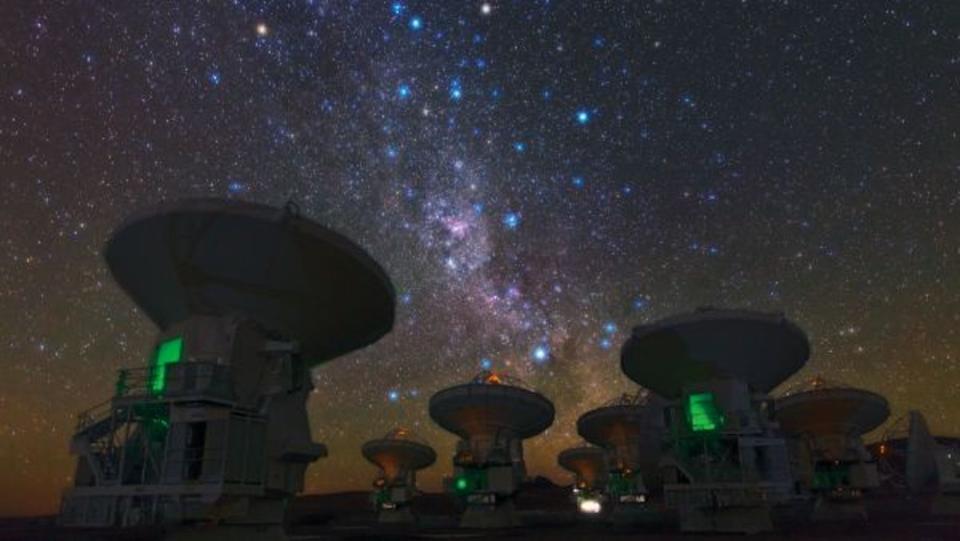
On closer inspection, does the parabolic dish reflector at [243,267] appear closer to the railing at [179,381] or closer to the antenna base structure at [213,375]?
the antenna base structure at [213,375]

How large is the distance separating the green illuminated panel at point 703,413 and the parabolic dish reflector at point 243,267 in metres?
15.2

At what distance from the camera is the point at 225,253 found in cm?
2527

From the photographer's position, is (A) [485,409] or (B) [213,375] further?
(A) [485,409]

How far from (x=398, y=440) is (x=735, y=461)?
3440cm

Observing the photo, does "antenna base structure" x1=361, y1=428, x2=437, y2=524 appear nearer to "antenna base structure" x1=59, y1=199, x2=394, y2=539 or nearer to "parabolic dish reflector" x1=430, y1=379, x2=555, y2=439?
"parabolic dish reflector" x1=430, y1=379, x2=555, y2=439

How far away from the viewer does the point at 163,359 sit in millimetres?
26391

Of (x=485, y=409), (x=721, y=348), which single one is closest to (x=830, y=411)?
(x=721, y=348)

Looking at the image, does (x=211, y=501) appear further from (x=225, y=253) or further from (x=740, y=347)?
(x=740, y=347)

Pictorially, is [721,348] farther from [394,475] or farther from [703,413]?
[394,475]

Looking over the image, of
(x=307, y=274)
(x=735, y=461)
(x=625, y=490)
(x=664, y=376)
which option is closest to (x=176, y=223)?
(x=307, y=274)

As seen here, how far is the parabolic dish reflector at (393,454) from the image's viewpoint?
6125 cm

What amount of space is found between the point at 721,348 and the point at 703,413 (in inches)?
124

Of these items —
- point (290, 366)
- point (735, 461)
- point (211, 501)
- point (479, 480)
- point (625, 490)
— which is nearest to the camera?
point (211, 501)

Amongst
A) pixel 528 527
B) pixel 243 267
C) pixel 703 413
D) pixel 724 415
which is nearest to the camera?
pixel 243 267
